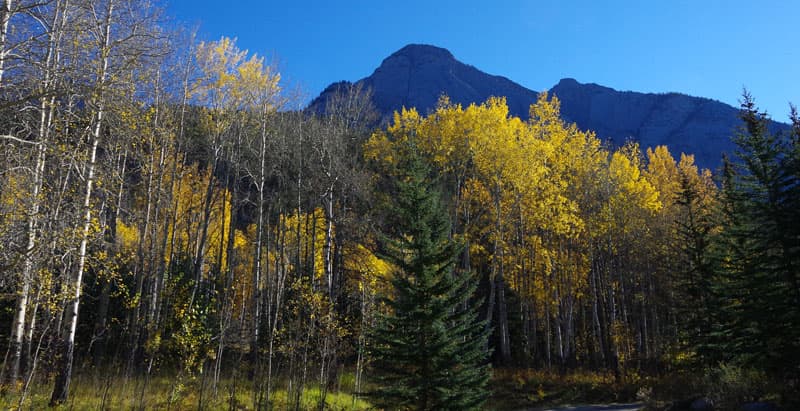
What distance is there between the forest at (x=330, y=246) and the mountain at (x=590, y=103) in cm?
6476

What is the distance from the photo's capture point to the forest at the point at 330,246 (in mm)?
7660

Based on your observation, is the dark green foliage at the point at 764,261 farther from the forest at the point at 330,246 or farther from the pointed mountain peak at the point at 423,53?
the pointed mountain peak at the point at 423,53

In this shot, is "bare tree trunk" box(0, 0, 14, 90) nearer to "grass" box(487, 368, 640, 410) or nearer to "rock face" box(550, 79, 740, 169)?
"grass" box(487, 368, 640, 410)

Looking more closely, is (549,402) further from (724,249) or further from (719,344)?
(724,249)

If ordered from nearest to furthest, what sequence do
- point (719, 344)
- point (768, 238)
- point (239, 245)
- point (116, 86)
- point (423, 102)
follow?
point (116, 86), point (768, 238), point (719, 344), point (239, 245), point (423, 102)

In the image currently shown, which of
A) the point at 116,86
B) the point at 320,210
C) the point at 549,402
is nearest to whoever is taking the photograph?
the point at 116,86

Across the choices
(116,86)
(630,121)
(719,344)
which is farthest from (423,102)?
(116,86)

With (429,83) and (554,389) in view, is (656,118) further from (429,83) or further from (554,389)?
(554,389)

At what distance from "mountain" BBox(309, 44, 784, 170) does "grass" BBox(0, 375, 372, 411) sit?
73.7m

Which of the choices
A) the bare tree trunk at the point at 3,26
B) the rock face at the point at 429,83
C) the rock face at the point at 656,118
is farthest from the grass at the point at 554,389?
the rock face at the point at 656,118

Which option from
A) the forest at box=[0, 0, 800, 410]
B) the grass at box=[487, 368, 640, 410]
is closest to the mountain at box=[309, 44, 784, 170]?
the forest at box=[0, 0, 800, 410]

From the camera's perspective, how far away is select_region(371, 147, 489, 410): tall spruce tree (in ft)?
35.2

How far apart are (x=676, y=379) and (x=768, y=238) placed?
623cm

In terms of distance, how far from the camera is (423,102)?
94.4m
